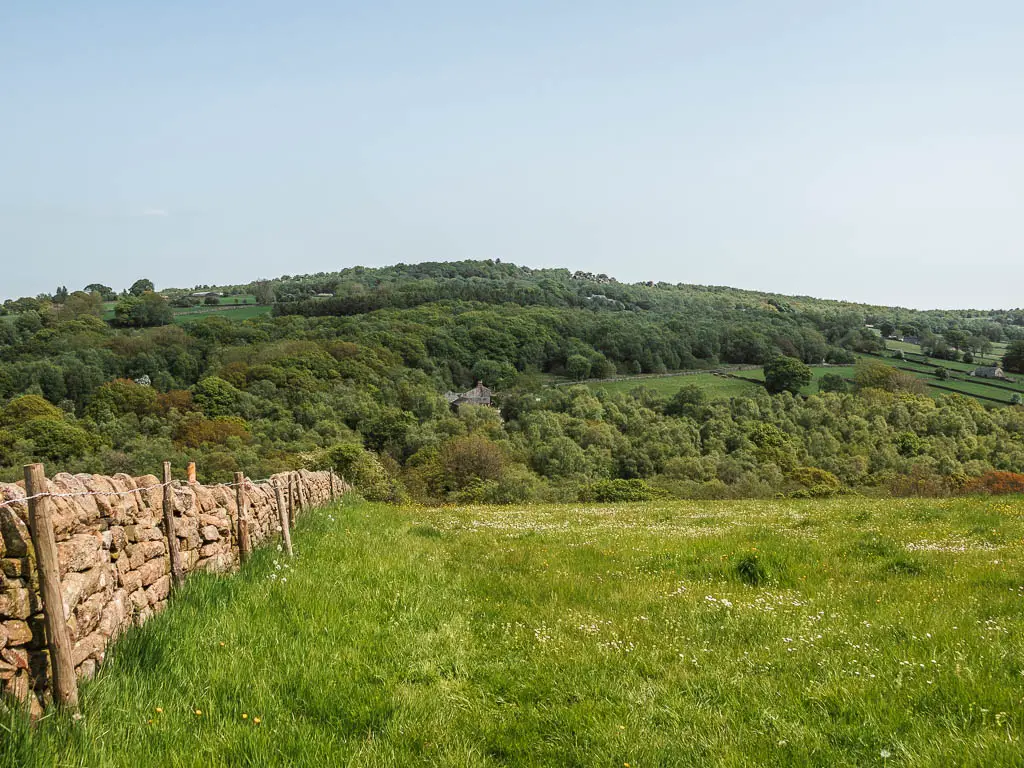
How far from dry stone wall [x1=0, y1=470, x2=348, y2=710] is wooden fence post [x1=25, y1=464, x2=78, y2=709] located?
0.23 m

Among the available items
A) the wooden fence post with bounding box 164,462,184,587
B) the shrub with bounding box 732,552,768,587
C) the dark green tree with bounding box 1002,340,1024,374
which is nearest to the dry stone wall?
the wooden fence post with bounding box 164,462,184,587

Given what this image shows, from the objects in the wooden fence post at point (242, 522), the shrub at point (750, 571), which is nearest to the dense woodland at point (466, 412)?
the wooden fence post at point (242, 522)

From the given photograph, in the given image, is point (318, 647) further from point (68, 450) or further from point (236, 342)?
point (236, 342)

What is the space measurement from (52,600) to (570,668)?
5003mm

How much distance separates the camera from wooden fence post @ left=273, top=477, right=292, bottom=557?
1203 cm

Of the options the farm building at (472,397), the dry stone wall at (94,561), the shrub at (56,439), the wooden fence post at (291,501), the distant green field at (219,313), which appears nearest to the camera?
the dry stone wall at (94,561)

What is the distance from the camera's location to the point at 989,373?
13200cm

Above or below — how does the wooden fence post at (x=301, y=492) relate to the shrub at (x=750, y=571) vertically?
above

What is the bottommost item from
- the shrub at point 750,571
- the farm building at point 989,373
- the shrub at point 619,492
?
the shrub at point 619,492

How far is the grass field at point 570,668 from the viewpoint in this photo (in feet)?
16.8

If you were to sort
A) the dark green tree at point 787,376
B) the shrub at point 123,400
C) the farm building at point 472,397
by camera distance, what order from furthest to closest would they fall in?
the dark green tree at point 787,376
the farm building at point 472,397
the shrub at point 123,400

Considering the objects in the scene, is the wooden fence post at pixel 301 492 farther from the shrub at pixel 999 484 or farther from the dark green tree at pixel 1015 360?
the dark green tree at pixel 1015 360

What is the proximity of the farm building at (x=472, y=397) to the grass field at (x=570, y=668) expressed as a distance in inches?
4362

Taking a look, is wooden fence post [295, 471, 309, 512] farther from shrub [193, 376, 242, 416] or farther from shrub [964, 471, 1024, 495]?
shrub [193, 376, 242, 416]
